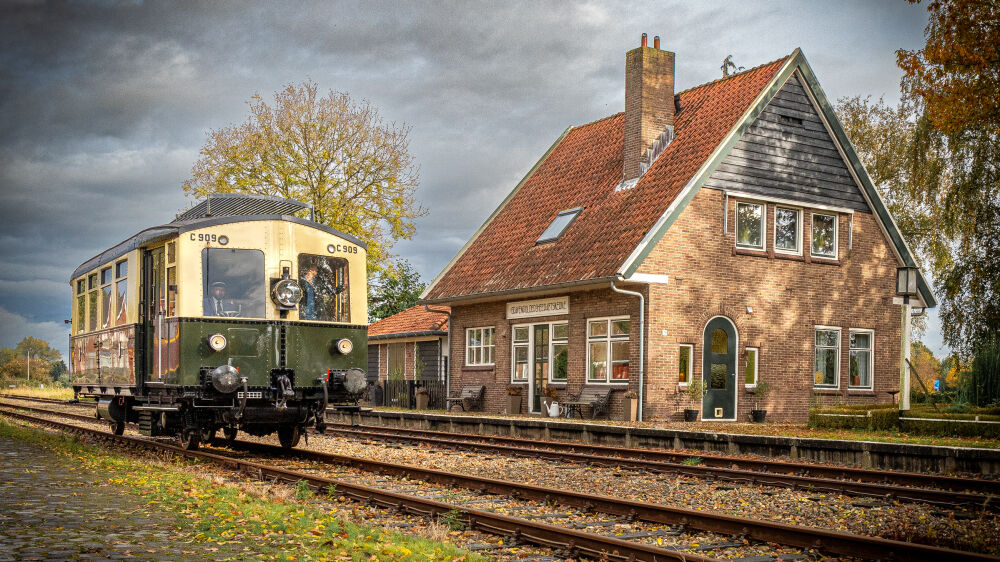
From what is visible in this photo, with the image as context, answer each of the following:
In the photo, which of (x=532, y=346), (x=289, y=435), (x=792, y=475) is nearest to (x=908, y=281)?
(x=532, y=346)

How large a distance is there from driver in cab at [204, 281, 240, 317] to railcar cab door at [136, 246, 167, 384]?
2.79 feet

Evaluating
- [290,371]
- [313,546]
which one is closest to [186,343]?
[290,371]

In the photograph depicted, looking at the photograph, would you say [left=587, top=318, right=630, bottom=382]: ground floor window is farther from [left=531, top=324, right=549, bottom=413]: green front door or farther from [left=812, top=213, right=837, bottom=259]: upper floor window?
[left=812, top=213, right=837, bottom=259]: upper floor window

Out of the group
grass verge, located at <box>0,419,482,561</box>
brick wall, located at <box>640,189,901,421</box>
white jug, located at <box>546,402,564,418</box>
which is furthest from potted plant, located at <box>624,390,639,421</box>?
grass verge, located at <box>0,419,482,561</box>

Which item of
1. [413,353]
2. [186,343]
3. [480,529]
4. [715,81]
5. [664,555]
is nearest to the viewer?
[664,555]

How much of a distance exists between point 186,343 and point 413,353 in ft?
68.9

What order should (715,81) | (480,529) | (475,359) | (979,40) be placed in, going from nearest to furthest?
(480,529)
(979,40)
(715,81)
(475,359)

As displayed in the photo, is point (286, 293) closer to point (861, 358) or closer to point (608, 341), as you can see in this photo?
point (608, 341)

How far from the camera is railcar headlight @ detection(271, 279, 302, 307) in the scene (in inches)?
571

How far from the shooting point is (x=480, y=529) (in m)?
8.96

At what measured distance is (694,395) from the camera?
75.7ft

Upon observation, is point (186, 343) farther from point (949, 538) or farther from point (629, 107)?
point (629, 107)

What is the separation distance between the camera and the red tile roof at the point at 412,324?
108 ft

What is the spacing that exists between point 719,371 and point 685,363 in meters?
0.98
